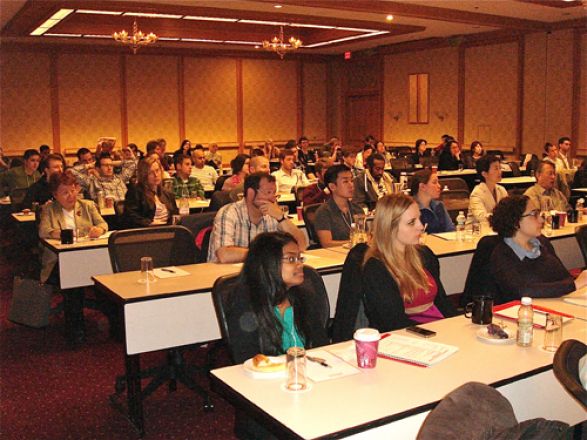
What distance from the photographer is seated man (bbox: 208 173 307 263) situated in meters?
4.65

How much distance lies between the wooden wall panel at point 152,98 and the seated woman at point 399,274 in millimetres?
13714

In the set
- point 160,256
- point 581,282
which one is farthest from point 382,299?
point 160,256

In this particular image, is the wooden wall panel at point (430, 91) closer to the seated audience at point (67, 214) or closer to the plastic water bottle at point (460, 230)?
the plastic water bottle at point (460, 230)

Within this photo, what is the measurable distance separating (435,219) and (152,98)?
12009 millimetres

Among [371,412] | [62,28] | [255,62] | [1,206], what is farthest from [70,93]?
[371,412]

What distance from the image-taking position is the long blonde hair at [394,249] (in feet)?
11.2

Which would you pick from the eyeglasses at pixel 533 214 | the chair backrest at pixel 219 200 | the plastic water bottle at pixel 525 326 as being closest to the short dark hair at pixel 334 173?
the chair backrest at pixel 219 200

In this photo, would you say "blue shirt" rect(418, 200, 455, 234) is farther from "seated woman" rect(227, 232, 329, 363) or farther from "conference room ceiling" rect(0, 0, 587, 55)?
"conference room ceiling" rect(0, 0, 587, 55)

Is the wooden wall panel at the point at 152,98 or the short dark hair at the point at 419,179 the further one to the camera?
the wooden wall panel at the point at 152,98

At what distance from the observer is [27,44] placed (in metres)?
14.9

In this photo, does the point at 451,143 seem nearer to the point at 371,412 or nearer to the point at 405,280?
the point at 405,280

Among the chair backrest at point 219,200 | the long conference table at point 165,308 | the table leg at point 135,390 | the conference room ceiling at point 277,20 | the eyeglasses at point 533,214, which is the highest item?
the conference room ceiling at point 277,20

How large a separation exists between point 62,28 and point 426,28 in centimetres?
701

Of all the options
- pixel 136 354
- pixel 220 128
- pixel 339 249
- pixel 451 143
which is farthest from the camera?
pixel 220 128
